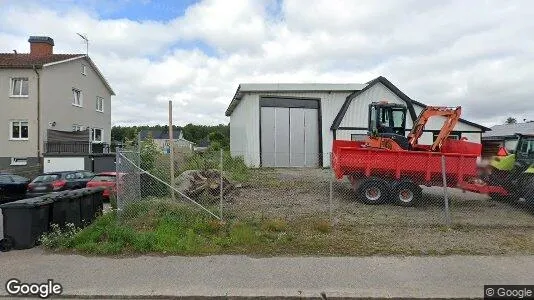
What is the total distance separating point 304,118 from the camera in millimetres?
21734

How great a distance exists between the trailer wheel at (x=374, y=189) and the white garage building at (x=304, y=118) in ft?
31.2

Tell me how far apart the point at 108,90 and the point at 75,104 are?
714 centimetres

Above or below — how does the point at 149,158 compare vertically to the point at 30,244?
above

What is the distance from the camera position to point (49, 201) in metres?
7.64

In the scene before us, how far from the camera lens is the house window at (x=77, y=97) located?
96.6ft

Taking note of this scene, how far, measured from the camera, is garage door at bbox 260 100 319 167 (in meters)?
20.8

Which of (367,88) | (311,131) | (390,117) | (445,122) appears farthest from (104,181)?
(367,88)

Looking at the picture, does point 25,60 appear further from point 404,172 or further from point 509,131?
point 509,131

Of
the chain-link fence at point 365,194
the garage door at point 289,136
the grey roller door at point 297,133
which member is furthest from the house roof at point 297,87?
the chain-link fence at point 365,194

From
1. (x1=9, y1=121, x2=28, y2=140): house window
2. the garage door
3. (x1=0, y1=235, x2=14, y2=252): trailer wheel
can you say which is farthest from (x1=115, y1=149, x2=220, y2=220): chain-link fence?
(x1=9, y1=121, x2=28, y2=140): house window

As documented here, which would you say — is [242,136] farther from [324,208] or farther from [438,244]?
[438,244]

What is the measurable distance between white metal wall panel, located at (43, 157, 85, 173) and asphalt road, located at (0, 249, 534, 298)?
58.5 feet

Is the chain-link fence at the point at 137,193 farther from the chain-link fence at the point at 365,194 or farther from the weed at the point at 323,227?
the weed at the point at 323,227

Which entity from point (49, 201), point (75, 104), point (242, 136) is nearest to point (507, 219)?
point (49, 201)
